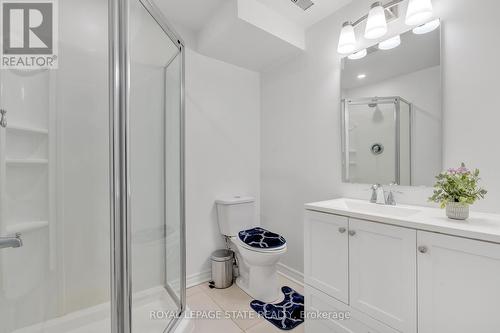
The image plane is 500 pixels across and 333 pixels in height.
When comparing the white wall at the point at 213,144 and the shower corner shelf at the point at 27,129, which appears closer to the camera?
the shower corner shelf at the point at 27,129

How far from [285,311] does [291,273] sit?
51 cm

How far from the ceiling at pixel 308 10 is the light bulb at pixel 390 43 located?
1.57ft

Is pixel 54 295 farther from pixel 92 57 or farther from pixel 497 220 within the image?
pixel 497 220

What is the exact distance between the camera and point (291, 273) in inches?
82.7

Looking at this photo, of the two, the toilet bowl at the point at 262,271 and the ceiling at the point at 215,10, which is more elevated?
the ceiling at the point at 215,10

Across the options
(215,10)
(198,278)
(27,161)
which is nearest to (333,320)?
(198,278)

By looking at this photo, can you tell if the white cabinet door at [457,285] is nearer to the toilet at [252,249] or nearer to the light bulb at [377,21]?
the toilet at [252,249]

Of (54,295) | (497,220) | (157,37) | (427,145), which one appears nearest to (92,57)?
(157,37)

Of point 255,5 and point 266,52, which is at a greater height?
point 255,5

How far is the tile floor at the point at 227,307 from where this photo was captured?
1441 mm

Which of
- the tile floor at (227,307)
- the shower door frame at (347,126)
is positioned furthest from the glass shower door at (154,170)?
the shower door frame at (347,126)

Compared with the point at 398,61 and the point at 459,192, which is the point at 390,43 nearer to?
the point at 398,61

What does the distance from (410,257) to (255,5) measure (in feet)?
6.34

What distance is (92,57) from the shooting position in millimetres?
1479
